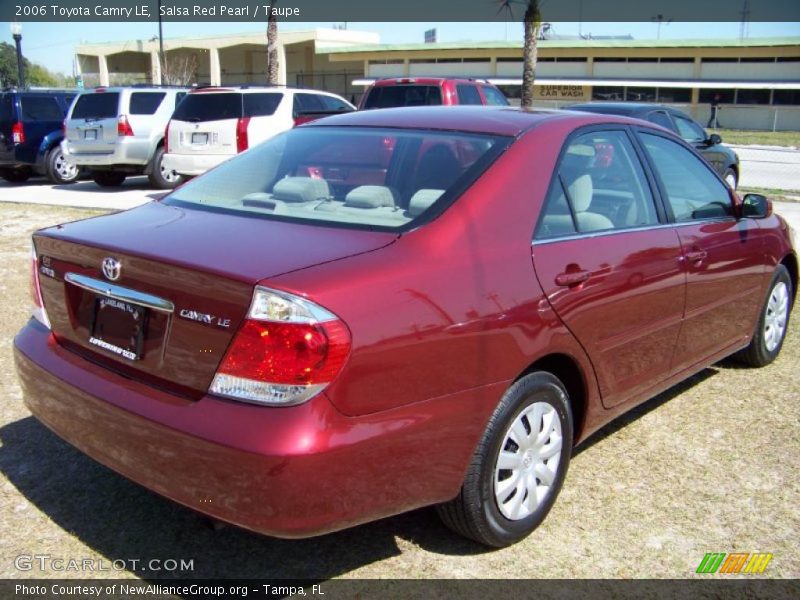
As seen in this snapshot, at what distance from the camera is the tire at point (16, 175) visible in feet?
53.9

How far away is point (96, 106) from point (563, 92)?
4317cm

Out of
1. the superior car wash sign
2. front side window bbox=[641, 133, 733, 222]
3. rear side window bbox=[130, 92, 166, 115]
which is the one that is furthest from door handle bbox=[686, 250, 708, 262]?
the superior car wash sign

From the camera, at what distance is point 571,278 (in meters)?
3.23

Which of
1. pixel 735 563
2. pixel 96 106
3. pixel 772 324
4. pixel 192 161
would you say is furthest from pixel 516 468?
pixel 96 106

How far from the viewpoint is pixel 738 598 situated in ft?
9.64

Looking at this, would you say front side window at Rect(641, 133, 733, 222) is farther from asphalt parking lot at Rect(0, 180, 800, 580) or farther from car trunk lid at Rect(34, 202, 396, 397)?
car trunk lid at Rect(34, 202, 396, 397)

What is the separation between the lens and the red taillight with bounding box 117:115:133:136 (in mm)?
13867

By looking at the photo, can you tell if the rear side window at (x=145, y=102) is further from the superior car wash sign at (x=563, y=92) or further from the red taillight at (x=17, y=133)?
the superior car wash sign at (x=563, y=92)

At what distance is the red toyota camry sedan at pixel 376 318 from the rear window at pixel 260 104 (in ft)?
28.9

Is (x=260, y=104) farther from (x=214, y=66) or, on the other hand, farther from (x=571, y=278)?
(x=214, y=66)

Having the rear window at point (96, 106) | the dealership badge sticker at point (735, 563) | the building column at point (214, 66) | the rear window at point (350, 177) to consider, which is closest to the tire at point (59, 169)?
the rear window at point (96, 106)

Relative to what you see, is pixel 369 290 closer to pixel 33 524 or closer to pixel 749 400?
pixel 33 524

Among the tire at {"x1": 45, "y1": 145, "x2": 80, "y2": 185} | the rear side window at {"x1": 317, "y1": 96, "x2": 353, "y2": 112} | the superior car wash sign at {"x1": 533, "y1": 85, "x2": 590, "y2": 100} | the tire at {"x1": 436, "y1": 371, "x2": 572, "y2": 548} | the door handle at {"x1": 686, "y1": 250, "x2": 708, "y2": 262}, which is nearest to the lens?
the tire at {"x1": 436, "y1": 371, "x2": 572, "y2": 548}

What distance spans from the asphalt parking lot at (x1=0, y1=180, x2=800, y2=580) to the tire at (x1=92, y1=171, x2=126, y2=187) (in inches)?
459
